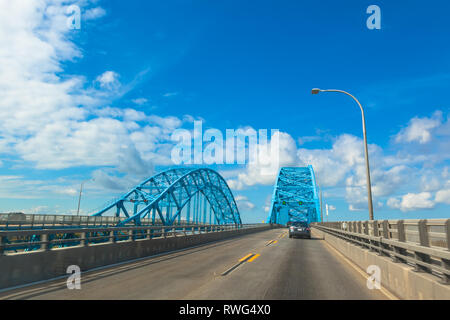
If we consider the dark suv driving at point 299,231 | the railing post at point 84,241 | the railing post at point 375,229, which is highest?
the railing post at point 375,229

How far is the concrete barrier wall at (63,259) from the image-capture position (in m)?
7.50

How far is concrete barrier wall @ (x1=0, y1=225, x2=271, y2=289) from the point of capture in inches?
295

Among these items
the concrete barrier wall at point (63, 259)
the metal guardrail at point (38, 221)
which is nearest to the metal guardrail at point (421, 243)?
the concrete barrier wall at point (63, 259)

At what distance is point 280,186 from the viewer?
10394cm

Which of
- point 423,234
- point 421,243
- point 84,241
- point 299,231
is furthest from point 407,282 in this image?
point 299,231

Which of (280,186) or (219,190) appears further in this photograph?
(280,186)

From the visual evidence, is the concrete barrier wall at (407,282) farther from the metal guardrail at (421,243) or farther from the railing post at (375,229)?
the railing post at (375,229)

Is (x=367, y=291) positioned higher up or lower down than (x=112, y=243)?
lower down

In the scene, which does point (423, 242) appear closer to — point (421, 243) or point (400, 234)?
point (421, 243)

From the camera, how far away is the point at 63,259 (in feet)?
30.3

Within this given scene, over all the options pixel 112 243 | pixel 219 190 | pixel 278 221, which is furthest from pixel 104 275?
pixel 278 221
